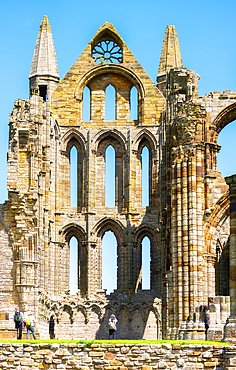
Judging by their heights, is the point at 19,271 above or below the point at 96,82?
below

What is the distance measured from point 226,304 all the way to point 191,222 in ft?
14.2

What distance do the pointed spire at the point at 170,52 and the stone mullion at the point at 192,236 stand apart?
55.6ft

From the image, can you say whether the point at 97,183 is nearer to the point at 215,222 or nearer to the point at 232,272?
the point at 215,222

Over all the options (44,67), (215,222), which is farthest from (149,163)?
(215,222)

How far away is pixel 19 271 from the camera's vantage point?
47.1 m

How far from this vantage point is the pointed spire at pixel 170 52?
5791 centimetres

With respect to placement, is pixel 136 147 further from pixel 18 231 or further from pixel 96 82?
pixel 18 231

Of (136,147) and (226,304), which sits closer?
(226,304)

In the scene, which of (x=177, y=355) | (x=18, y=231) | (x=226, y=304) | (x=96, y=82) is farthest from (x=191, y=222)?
(x=96, y=82)

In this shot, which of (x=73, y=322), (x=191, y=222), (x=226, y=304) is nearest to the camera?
(x=226, y=304)

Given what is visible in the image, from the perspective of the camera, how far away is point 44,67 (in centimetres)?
5762

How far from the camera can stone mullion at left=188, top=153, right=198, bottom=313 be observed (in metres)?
41.0

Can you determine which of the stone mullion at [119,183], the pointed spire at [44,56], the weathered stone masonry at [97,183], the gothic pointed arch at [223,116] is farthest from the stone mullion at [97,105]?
the gothic pointed arch at [223,116]

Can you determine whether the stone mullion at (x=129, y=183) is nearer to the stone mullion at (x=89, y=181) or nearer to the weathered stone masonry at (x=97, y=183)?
the weathered stone masonry at (x=97, y=183)
